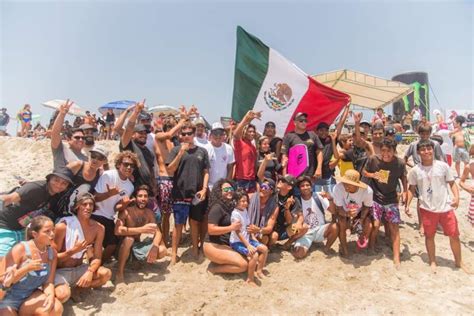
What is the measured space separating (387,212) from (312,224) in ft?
Answer: 3.69

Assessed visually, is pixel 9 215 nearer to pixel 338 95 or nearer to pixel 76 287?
pixel 76 287

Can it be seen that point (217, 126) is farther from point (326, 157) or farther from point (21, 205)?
point (21, 205)

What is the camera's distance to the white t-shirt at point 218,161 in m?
5.21

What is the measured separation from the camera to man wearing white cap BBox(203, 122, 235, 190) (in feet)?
17.1

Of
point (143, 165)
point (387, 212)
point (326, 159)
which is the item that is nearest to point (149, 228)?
point (143, 165)

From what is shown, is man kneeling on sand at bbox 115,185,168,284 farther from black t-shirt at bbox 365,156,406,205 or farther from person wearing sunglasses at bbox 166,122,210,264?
black t-shirt at bbox 365,156,406,205

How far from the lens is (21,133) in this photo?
55.4 ft

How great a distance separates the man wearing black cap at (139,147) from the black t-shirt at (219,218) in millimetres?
1000

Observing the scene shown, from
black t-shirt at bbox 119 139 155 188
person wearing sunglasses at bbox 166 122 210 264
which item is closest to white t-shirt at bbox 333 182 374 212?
person wearing sunglasses at bbox 166 122 210 264

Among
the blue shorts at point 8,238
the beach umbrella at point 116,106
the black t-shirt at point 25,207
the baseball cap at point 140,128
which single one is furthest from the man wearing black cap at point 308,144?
the beach umbrella at point 116,106

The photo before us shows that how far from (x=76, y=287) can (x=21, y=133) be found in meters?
16.1

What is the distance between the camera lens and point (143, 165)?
480cm

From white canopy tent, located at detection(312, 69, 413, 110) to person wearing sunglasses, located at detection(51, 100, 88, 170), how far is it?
9.42 m

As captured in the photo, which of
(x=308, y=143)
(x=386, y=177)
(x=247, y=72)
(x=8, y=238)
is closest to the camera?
(x=8, y=238)
